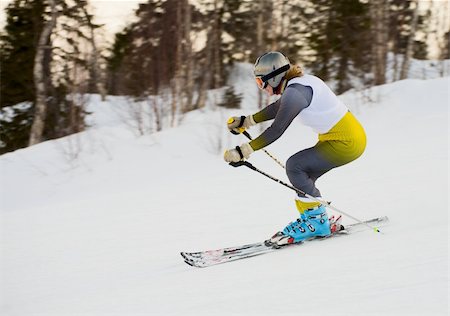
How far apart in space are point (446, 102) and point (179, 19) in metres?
5.68

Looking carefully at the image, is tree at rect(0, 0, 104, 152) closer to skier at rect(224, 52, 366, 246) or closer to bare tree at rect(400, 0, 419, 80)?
skier at rect(224, 52, 366, 246)

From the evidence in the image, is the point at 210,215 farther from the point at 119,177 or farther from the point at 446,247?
the point at 119,177

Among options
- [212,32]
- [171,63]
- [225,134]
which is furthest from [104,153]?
[212,32]

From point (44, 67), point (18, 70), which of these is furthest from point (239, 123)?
point (18, 70)

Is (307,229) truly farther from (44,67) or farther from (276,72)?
(44,67)

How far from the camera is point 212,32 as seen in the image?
1312cm

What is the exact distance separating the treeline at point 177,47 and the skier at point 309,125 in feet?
19.6

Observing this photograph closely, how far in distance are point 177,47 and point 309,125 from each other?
7.60 meters

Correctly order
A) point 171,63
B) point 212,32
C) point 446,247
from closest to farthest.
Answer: point 446,247, point 171,63, point 212,32

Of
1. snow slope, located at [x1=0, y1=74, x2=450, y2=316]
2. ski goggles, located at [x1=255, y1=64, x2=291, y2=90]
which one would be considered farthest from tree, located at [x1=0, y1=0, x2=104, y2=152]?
ski goggles, located at [x1=255, y1=64, x2=291, y2=90]

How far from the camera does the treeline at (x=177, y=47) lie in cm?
1120

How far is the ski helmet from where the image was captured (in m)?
3.80

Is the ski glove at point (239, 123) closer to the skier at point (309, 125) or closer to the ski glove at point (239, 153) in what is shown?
the skier at point (309, 125)

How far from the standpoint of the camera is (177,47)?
1107cm
